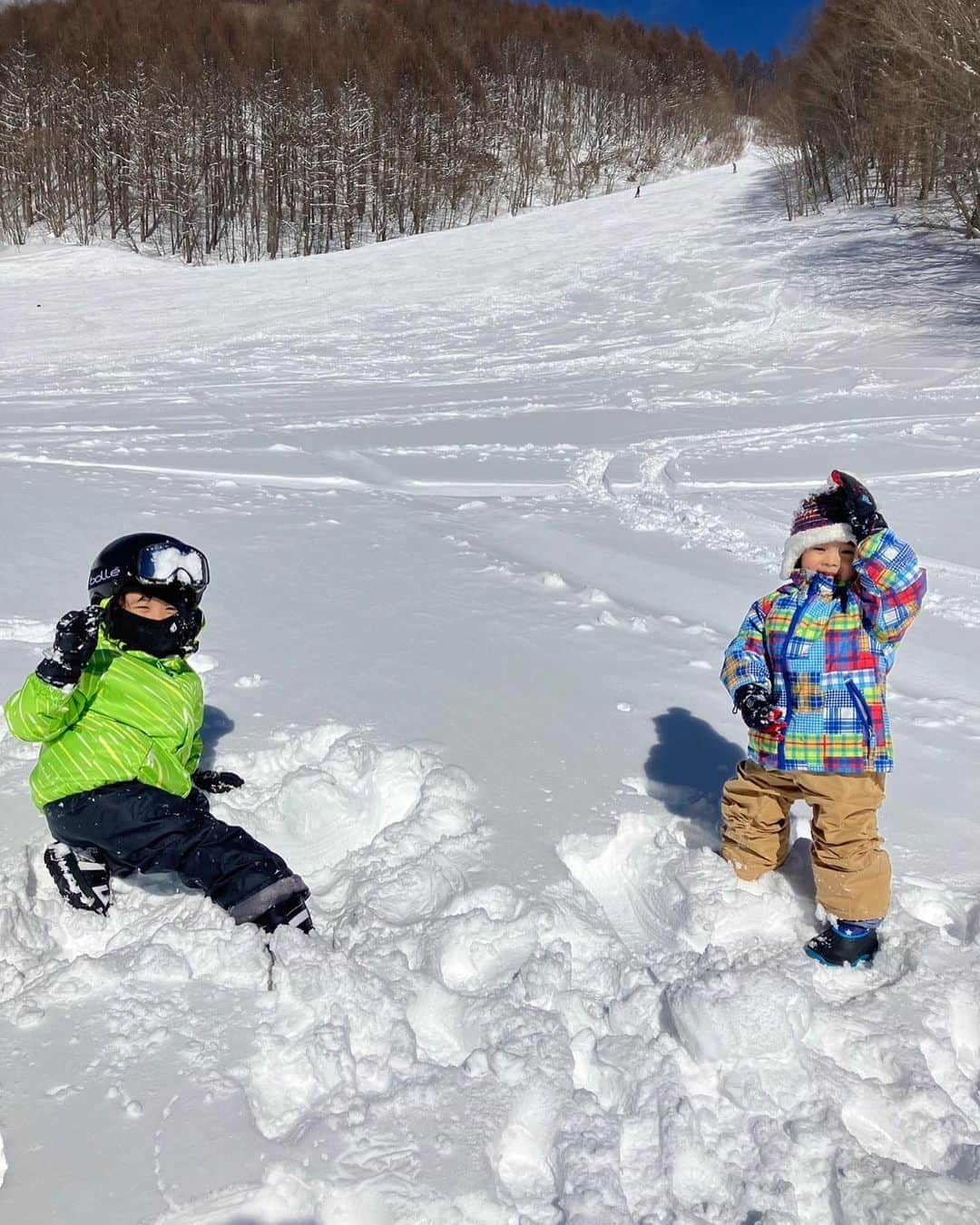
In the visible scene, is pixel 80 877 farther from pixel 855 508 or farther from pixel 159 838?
pixel 855 508

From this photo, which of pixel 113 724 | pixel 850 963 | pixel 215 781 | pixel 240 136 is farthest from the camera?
pixel 240 136

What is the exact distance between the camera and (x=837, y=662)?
232 centimetres

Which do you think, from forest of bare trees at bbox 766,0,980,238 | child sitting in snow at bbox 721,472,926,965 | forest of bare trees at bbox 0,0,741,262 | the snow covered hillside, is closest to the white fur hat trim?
child sitting in snow at bbox 721,472,926,965

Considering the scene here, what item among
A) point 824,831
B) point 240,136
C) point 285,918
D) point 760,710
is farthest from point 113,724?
point 240,136

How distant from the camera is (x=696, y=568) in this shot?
15.6ft

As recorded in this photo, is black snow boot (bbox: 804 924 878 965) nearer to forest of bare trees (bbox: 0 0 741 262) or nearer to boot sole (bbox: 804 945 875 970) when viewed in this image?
boot sole (bbox: 804 945 875 970)

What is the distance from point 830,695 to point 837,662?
9 cm

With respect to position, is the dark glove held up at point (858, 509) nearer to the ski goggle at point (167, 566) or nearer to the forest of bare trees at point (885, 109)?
the ski goggle at point (167, 566)

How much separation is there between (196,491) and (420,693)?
3141mm

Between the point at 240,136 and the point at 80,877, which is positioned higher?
the point at 240,136

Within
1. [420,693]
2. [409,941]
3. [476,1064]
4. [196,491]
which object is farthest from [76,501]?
[476,1064]

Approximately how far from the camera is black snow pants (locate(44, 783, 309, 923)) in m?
2.24

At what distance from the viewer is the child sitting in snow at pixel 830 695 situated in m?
2.24

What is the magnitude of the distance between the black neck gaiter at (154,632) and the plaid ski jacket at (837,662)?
1447 millimetres
